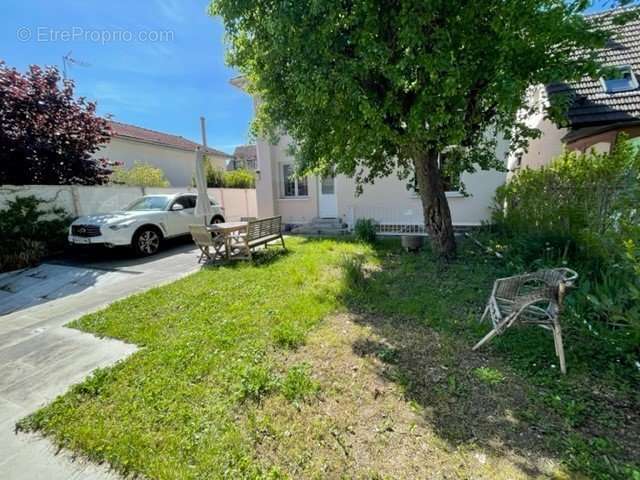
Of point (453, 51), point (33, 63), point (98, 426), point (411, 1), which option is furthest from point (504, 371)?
point (33, 63)

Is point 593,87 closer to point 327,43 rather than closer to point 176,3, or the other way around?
point 327,43

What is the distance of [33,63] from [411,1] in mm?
11300

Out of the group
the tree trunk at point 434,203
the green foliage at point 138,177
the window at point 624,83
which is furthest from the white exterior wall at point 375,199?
the green foliage at point 138,177

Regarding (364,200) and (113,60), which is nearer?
(113,60)

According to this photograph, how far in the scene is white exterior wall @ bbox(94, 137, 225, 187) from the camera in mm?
15039

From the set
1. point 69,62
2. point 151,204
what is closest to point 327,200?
point 151,204

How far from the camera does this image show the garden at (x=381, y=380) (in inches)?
75.2

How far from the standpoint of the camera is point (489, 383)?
254 centimetres

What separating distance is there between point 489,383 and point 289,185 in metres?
10.7

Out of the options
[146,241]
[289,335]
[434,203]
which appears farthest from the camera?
[146,241]

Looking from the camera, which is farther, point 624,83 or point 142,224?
point 142,224

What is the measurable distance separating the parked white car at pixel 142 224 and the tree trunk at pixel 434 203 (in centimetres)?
603

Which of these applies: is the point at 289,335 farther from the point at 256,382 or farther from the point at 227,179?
the point at 227,179

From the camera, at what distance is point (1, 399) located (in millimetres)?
2680
